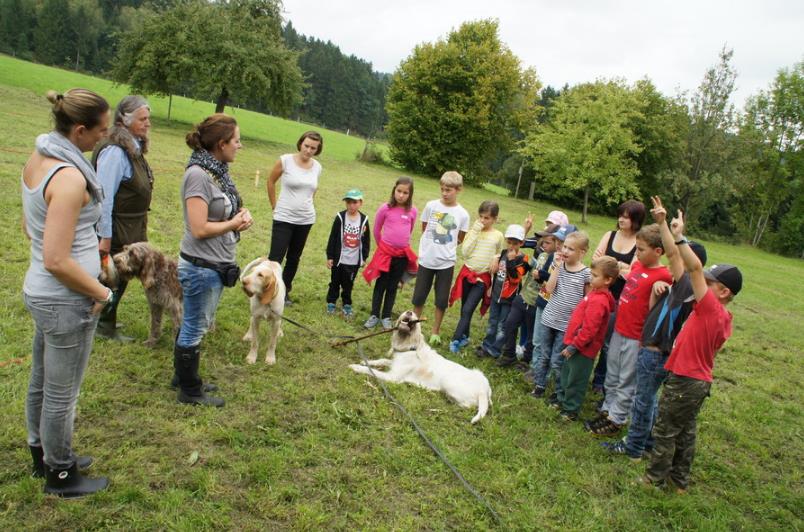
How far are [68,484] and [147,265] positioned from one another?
7.55 feet

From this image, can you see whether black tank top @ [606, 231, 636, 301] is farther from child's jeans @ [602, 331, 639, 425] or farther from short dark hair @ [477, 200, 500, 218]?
short dark hair @ [477, 200, 500, 218]

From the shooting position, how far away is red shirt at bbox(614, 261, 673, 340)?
14.5 feet

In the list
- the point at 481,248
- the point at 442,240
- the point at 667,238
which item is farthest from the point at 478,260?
the point at 667,238

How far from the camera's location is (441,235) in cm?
612

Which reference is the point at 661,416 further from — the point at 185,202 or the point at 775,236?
the point at 775,236

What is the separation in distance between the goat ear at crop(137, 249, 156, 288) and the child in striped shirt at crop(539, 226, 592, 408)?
13.4ft

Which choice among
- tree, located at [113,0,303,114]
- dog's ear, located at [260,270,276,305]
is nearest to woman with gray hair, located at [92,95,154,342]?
dog's ear, located at [260,270,276,305]

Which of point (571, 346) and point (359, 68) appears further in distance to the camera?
point (359, 68)

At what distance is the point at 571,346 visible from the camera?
4777 mm

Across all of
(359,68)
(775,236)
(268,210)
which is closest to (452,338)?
(268,210)

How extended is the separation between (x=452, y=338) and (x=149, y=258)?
3.95 metres

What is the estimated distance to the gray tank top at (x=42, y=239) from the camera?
229cm

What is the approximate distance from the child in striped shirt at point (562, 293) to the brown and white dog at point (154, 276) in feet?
12.6

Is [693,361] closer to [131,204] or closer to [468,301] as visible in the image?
[468,301]
